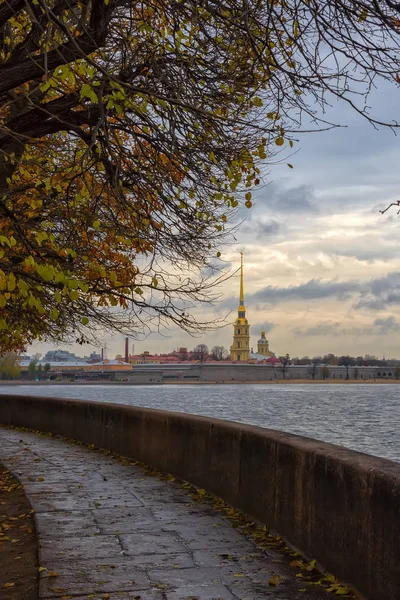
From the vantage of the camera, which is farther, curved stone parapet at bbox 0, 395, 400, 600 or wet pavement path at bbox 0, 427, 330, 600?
wet pavement path at bbox 0, 427, 330, 600

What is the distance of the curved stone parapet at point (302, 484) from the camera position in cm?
485

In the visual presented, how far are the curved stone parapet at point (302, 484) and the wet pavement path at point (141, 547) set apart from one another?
0.95 feet

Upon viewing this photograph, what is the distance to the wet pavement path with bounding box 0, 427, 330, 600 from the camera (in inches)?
208

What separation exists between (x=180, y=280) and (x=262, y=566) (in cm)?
555

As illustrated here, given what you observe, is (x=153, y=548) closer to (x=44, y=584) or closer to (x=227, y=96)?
(x=44, y=584)

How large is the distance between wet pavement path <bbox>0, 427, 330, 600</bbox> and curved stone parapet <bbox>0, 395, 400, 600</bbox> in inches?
11.4

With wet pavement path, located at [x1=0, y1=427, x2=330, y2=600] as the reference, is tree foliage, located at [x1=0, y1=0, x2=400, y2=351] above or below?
above

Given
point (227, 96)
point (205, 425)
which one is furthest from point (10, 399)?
point (227, 96)

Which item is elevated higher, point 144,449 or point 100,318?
point 100,318

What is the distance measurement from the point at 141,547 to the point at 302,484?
1.45 metres

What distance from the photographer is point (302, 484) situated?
619cm

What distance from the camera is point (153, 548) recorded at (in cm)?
638

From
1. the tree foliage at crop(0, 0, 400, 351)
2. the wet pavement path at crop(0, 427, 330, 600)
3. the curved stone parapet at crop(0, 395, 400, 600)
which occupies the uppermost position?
the tree foliage at crop(0, 0, 400, 351)

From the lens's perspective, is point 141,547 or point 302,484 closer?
point 302,484
